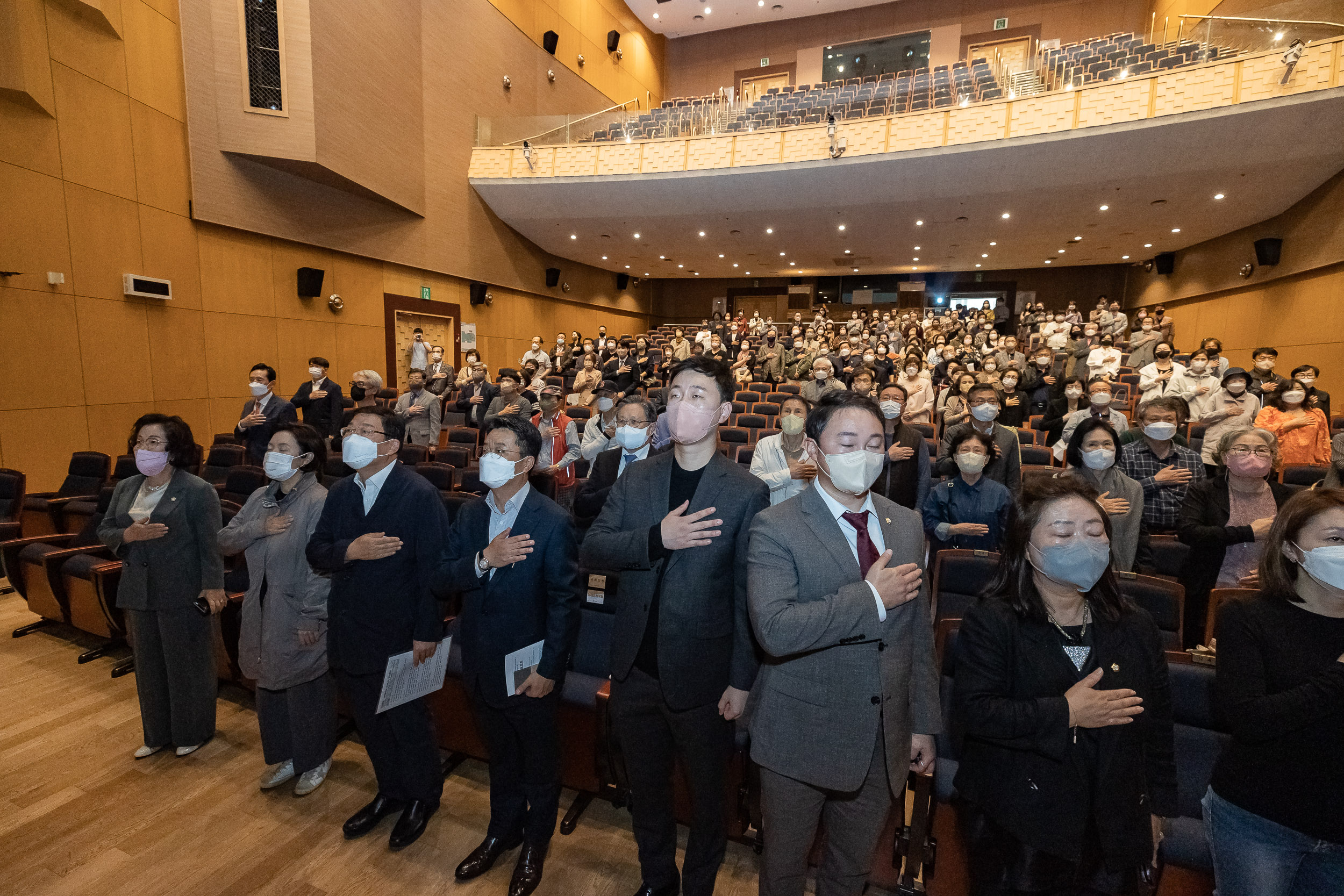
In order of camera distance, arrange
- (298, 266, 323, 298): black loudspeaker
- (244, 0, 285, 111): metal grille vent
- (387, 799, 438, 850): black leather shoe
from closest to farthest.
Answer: (387, 799, 438, 850): black leather shoe → (244, 0, 285, 111): metal grille vent → (298, 266, 323, 298): black loudspeaker

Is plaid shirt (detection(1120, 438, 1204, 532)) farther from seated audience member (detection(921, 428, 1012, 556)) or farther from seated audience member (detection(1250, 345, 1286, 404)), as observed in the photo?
seated audience member (detection(1250, 345, 1286, 404))

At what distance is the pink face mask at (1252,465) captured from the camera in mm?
2387

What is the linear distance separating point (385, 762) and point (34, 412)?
6.94 metres

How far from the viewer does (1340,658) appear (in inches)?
47.8

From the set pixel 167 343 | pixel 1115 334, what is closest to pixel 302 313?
pixel 167 343

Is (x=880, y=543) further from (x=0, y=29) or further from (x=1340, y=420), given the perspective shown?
(x=0, y=29)

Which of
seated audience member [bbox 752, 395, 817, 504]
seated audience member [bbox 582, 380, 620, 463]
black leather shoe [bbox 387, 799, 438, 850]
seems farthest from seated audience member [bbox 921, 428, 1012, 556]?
black leather shoe [bbox 387, 799, 438, 850]

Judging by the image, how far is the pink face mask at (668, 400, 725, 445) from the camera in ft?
5.14

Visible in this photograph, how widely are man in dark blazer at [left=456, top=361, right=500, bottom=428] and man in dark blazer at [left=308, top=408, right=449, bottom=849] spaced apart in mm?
3845

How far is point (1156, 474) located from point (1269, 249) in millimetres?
11070

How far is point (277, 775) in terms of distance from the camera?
2346 millimetres

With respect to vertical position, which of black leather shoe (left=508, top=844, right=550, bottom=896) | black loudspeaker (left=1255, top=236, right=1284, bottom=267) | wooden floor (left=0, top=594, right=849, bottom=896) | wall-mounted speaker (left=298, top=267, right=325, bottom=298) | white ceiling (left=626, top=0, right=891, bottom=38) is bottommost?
wooden floor (left=0, top=594, right=849, bottom=896)

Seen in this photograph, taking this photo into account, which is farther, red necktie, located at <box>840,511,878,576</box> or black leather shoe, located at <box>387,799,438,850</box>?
black leather shoe, located at <box>387,799,438,850</box>

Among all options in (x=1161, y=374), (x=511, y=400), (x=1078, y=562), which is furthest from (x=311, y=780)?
(x=1161, y=374)
